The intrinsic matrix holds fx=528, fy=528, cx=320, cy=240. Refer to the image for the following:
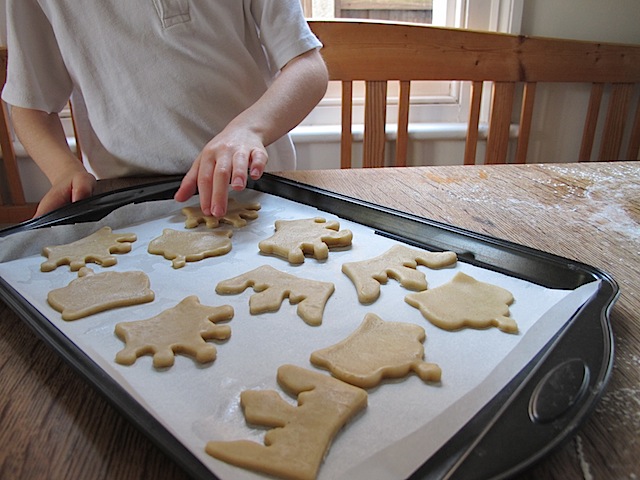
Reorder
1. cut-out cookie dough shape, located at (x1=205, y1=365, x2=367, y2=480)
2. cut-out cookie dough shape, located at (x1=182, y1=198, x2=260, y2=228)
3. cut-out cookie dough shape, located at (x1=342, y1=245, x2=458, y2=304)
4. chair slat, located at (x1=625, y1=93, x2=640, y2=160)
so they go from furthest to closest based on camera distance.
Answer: chair slat, located at (x1=625, y1=93, x2=640, y2=160) → cut-out cookie dough shape, located at (x1=182, y1=198, x2=260, y2=228) → cut-out cookie dough shape, located at (x1=342, y1=245, x2=458, y2=304) → cut-out cookie dough shape, located at (x1=205, y1=365, x2=367, y2=480)

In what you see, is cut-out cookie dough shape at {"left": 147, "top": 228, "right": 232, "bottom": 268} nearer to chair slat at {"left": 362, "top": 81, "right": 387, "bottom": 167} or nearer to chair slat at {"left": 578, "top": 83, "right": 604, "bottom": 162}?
chair slat at {"left": 362, "top": 81, "right": 387, "bottom": 167}

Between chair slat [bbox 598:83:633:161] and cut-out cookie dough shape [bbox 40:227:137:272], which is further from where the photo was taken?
chair slat [bbox 598:83:633:161]

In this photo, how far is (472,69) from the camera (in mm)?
1534

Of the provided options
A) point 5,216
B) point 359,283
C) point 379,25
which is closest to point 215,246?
point 359,283

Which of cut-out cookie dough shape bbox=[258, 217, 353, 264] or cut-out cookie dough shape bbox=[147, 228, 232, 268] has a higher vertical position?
cut-out cookie dough shape bbox=[258, 217, 353, 264]

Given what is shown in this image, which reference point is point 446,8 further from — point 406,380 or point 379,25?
point 406,380

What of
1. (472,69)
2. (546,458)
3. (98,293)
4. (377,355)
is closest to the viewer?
(546,458)

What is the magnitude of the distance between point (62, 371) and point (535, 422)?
0.35 meters

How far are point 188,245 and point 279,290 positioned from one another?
0.18 m

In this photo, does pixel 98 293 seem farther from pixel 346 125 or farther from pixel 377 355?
pixel 346 125

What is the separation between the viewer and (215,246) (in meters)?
0.66

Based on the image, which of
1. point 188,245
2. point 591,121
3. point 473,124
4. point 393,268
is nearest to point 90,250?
point 188,245

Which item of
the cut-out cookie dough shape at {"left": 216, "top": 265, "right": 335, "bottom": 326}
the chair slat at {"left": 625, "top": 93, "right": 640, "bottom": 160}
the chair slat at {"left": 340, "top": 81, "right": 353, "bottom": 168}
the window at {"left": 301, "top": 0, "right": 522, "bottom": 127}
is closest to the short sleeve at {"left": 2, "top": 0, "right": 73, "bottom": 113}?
the cut-out cookie dough shape at {"left": 216, "top": 265, "right": 335, "bottom": 326}

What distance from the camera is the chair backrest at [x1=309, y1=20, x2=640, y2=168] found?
1471 mm
